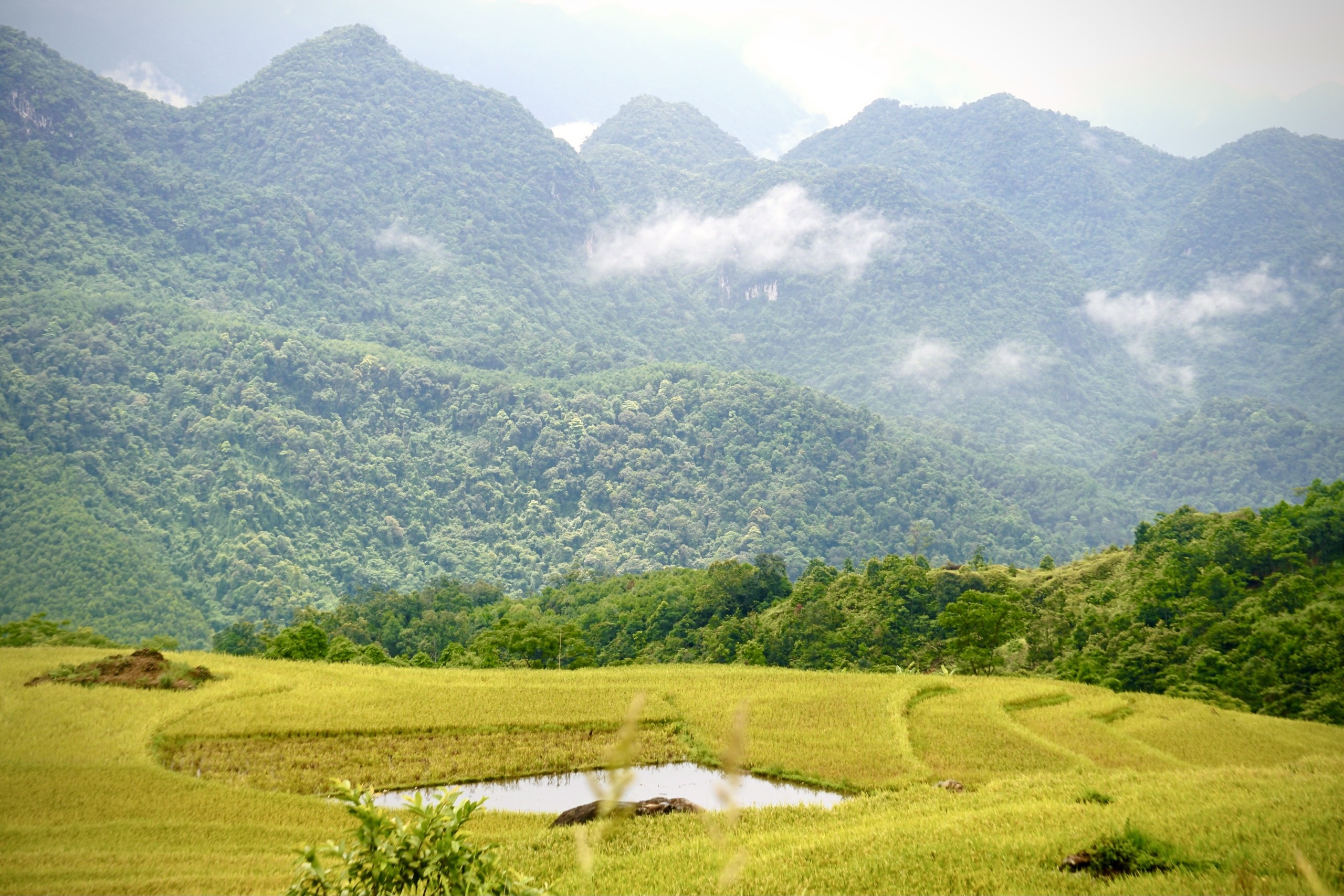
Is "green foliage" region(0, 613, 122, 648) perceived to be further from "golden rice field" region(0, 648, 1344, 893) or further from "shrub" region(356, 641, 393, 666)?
"shrub" region(356, 641, 393, 666)

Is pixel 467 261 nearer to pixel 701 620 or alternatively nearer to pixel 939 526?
pixel 939 526

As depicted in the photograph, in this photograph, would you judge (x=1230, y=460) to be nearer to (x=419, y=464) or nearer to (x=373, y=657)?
(x=419, y=464)

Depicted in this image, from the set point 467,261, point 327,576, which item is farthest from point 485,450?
point 467,261

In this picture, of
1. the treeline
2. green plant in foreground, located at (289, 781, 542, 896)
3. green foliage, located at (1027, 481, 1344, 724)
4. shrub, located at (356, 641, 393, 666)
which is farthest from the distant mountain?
green plant in foreground, located at (289, 781, 542, 896)

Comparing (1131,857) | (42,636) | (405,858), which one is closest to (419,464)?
(42,636)

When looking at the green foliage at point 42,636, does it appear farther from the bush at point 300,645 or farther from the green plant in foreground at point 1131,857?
the green plant in foreground at point 1131,857

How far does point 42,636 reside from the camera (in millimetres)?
36094

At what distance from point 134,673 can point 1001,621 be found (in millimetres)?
29354

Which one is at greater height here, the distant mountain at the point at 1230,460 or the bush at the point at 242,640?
the distant mountain at the point at 1230,460

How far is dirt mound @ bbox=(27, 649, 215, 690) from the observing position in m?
25.7

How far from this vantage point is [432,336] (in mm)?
157875

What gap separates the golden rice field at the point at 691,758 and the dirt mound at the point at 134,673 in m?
0.64

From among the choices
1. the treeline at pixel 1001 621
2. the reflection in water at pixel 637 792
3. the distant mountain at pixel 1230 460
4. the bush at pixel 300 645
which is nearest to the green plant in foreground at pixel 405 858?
the reflection in water at pixel 637 792

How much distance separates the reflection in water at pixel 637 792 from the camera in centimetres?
1941
